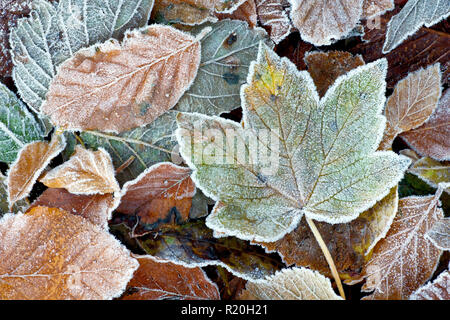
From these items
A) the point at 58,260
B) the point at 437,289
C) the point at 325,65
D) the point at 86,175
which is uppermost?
the point at 325,65

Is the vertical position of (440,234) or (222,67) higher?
(222,67)

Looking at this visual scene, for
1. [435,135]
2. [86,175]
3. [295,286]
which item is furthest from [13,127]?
[435,135]

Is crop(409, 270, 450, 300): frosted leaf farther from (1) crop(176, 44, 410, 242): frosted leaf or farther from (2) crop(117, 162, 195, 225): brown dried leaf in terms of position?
(2) crop(117, 162, 195, 225): brown dried leaf

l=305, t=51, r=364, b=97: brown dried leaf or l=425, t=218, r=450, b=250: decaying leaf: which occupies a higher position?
l=305, t=51, r=364, b=97: brown dried leaf

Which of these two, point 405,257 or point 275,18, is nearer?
point 405,257

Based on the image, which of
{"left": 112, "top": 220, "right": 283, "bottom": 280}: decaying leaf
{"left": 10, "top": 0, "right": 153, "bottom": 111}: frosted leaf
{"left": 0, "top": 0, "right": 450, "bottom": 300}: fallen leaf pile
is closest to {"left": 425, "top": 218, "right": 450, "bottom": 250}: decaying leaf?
{"left": 0, "top": 0, "right": 450, "bottom": 300}: fallen leaf pile

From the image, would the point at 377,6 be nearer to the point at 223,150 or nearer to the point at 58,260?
the point at 223,150

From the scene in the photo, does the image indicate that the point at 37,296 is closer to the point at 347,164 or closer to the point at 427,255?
the point at 347,164
